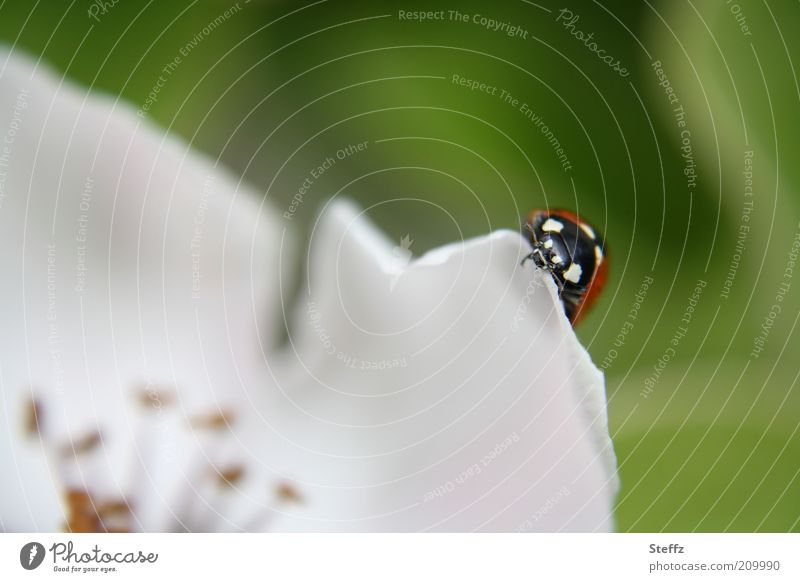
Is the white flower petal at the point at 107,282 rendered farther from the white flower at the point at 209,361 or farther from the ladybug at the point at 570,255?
the ladybug at the point at 570,255

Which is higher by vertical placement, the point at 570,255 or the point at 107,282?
the point at 570,255

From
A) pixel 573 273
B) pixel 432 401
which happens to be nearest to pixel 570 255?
pixel 573 273

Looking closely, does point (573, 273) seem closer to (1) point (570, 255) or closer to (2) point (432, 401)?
(1) point (570, 255)
